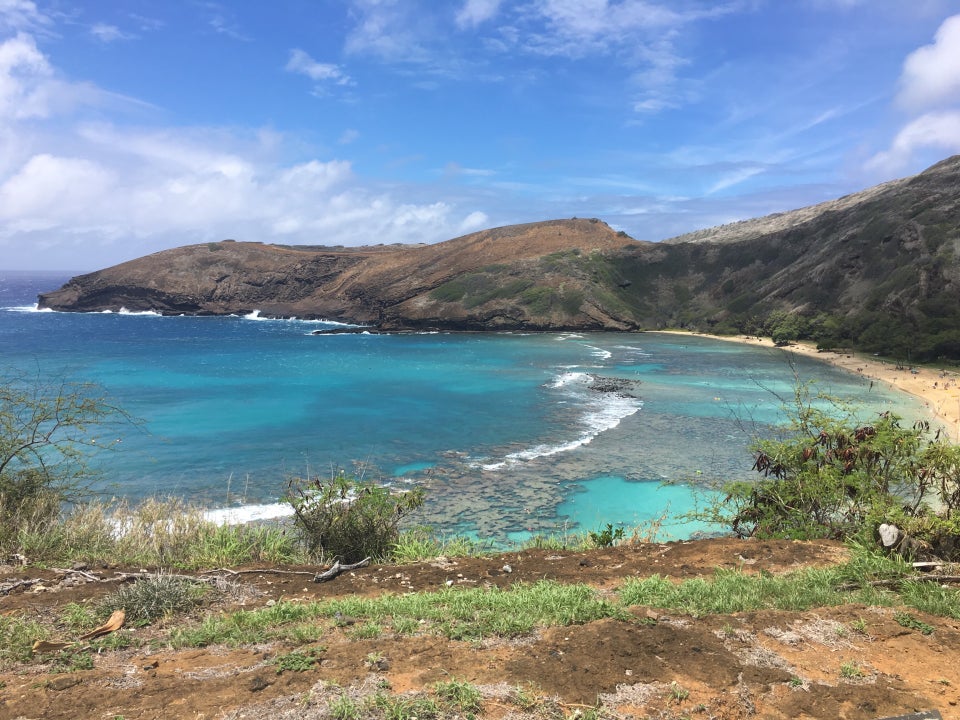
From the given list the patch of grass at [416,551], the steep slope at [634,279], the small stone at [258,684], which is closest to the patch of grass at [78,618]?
the small stone at [258,684]

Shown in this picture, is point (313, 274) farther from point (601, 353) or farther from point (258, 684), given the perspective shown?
point (258, 684)

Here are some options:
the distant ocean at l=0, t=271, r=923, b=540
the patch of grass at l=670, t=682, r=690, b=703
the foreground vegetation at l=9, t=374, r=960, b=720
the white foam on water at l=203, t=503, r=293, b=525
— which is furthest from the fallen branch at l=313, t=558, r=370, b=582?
the white foam on water at l=203, t=503, r=293, b=525

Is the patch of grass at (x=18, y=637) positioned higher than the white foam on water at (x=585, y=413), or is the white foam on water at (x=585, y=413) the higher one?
Result: the patch of grass at (x=18, y=637)

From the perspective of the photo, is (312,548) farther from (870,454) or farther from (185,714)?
(870,454)

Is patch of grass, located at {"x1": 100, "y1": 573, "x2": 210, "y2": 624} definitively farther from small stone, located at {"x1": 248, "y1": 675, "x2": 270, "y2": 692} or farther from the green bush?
the green bush

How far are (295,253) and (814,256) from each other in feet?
312

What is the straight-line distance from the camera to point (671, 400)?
31156 mm

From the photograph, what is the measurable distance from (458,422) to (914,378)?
1273 inches

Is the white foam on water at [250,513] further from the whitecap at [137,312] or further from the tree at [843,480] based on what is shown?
the whitecap at [137,312]

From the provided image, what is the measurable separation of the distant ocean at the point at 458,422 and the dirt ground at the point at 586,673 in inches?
324

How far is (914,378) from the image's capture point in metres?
37.8

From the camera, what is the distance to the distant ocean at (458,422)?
1731cm

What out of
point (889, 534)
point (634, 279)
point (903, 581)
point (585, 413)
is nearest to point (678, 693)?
point (903, 581)

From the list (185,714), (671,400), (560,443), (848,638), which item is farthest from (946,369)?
(185,714)
